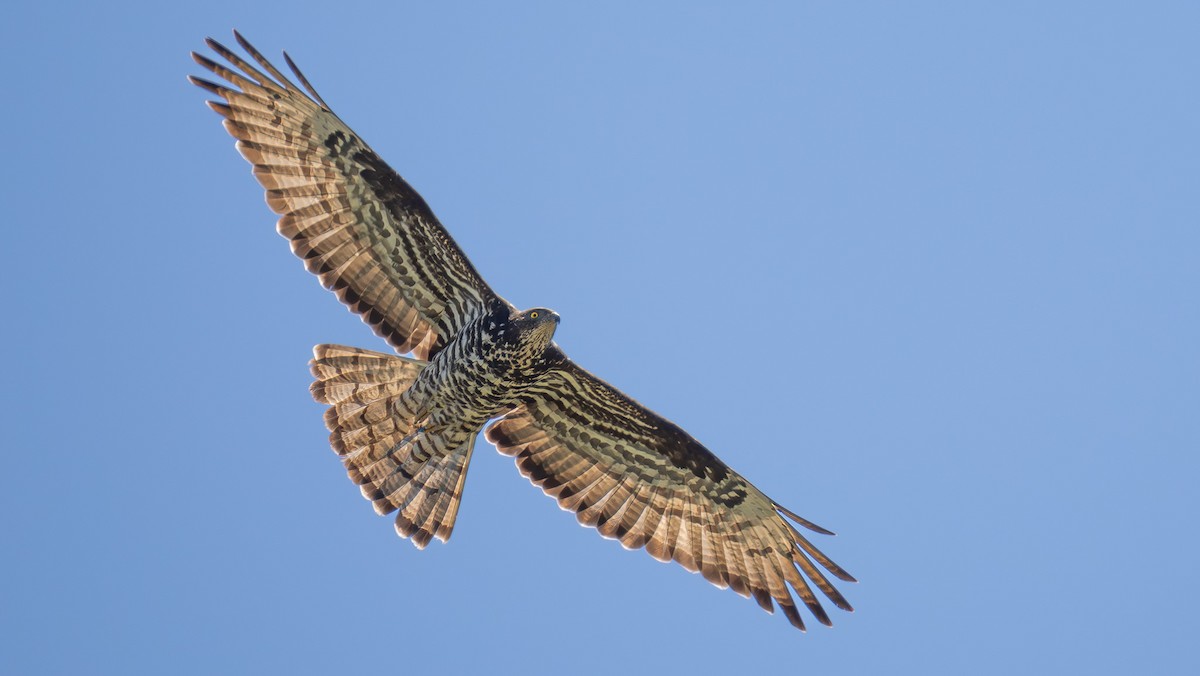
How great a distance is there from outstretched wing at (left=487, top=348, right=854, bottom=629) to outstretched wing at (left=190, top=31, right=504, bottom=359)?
1.21 meters

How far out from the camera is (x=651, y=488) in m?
15.2

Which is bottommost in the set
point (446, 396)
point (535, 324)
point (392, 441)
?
point (392, 441)

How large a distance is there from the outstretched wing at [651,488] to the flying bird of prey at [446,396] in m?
0.01

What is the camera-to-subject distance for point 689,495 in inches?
595

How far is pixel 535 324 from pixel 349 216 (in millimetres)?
1995

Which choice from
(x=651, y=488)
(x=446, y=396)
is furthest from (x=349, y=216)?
(x=651, y=488)

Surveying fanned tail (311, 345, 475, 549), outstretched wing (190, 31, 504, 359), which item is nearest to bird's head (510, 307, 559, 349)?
outstretched wing (190, 31, 504, 359)

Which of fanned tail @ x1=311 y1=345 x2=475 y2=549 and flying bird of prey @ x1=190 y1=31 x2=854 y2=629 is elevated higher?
flying bird of prey @ x1=190 y1=31 x2=854 y2=629

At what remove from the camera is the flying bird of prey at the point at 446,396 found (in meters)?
14.0

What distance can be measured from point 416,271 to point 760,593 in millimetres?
4279

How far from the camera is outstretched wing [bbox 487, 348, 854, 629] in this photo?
14773 millimetres

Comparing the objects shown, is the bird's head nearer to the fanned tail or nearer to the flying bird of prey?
the flying bird of prey

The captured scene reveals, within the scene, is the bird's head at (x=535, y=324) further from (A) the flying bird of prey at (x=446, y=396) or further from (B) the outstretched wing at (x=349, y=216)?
(B) the outstretched wing at (x=349, y=216)

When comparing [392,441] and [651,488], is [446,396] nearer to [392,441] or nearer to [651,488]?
[392,441]
